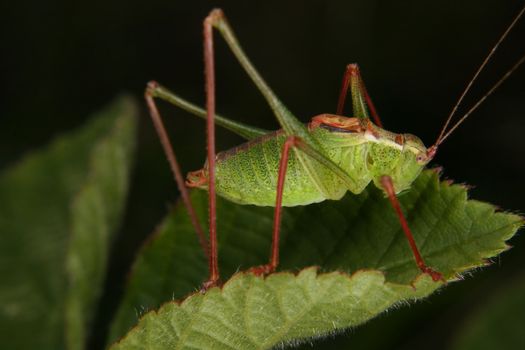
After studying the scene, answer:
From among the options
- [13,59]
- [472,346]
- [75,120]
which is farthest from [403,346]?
[13,59]

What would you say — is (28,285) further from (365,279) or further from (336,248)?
(365,279)

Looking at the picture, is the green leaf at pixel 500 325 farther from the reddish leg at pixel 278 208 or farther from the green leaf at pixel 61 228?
the green leaf at pixel 61 228

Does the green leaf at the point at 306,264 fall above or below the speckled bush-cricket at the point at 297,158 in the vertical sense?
below

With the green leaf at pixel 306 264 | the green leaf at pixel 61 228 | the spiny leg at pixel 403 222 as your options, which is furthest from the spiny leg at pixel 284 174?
the green leaf at pixel 61 228

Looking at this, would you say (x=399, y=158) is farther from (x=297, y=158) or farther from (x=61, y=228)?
(x=61, y=228)

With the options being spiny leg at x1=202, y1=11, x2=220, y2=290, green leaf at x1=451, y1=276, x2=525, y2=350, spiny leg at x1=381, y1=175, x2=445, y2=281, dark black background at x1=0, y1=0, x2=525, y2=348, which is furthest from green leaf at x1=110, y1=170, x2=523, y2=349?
dark black background at x1=0, y1=0, x2=525, y2=348

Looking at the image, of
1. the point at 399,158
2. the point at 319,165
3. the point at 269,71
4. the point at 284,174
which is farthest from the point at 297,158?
the point at 269,71
